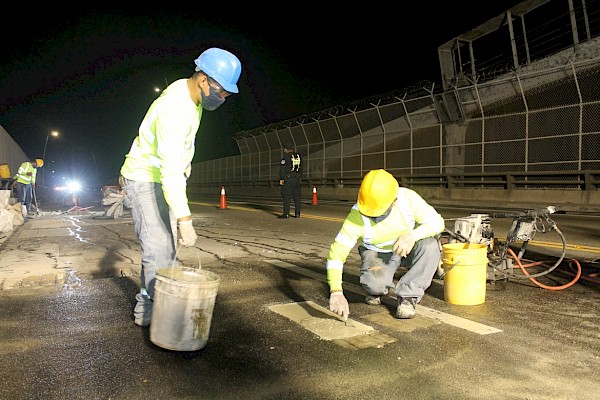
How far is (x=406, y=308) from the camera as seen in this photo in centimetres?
405

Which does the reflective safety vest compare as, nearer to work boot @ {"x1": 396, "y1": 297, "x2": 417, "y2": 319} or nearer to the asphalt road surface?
the asphalt road surface

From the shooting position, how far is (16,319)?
13.5 feet

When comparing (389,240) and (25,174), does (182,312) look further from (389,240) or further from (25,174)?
(25,174)

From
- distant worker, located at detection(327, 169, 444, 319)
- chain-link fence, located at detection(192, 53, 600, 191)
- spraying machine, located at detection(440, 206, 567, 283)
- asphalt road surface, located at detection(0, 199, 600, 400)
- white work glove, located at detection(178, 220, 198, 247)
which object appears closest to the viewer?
asphalt road surface, located at detection(0, 199, 600, 400)

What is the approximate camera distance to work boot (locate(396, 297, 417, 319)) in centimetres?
403

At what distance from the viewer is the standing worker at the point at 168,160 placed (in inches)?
134

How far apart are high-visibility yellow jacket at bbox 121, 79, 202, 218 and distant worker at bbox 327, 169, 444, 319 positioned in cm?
131

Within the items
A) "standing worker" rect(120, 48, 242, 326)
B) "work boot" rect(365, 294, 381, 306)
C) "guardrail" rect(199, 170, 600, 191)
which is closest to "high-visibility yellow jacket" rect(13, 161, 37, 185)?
"standing worker" rect(120, 48, 242, 326)

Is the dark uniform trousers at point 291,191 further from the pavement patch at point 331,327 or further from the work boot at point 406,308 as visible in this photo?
the work boot at point 406,308

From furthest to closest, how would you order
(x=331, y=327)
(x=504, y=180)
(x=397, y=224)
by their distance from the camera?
(x=504, y=180) < (x=397, y=224) < (x=331, y=327)

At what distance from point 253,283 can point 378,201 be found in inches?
81.4

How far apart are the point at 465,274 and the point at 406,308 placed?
0.73 m

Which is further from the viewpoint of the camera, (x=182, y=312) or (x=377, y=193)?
(x=377, y=193)

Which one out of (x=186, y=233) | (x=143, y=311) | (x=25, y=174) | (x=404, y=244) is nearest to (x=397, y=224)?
(x=404, y=244)
